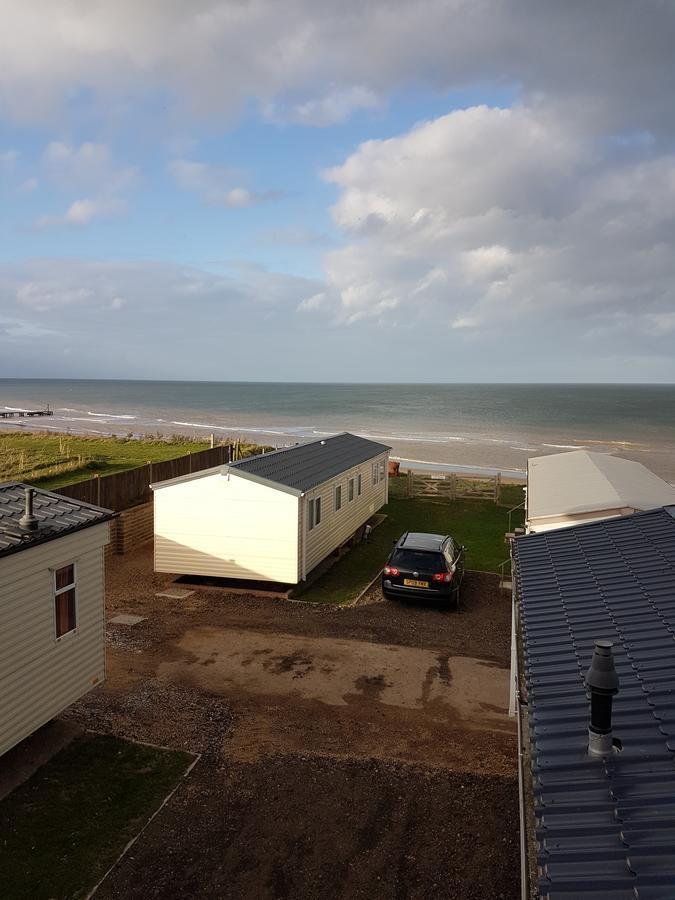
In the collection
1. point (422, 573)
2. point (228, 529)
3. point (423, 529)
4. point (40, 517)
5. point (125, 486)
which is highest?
point (40, 517)

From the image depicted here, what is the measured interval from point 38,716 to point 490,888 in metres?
5.95

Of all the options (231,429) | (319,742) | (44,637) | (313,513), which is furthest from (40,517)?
(231,429)

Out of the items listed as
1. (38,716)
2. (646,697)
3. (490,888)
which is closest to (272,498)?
(38,716)

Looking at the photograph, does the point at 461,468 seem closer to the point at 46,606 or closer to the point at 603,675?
the point at 46,606

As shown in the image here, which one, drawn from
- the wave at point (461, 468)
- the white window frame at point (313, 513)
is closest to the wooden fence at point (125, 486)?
the white window frame at point (313, 513)

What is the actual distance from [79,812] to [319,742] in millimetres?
3298

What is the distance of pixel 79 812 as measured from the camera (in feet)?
24.9

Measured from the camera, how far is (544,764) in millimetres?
4523

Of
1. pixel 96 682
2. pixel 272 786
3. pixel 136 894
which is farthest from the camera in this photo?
pixel 96 682

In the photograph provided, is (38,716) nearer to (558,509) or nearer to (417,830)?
(417,830)

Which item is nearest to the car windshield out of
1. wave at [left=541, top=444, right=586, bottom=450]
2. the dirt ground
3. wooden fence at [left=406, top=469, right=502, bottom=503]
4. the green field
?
the dirt ground

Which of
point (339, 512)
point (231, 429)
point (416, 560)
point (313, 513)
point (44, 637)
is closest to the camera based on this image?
point (44, 637)

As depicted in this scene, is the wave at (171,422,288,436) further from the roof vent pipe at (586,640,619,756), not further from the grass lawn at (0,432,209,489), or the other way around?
the roof vent pipe at (586,640,619,756)

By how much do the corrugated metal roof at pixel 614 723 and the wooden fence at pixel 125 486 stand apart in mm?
13403
